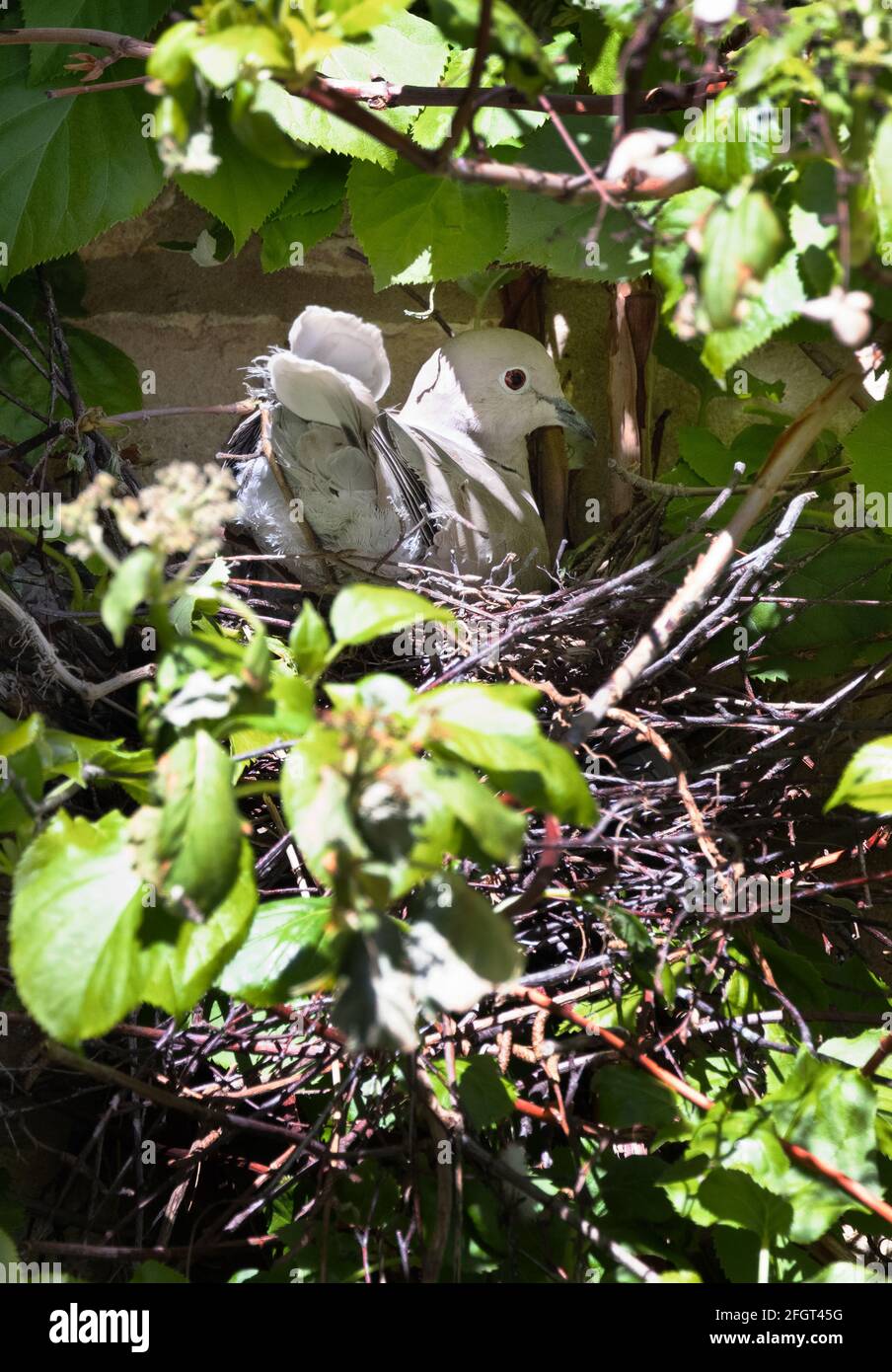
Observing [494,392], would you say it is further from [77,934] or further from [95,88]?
[77,934]

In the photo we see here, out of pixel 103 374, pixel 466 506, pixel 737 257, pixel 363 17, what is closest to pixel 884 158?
pixel 737 257

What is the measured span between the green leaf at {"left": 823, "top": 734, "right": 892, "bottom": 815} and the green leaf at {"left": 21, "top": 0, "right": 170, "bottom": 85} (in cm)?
86

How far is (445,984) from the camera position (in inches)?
20.8

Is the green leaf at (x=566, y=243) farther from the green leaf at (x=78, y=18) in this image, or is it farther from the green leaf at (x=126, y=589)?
the green leaf at (x=126, y=589)

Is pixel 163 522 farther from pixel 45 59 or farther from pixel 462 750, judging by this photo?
pixel 45 59

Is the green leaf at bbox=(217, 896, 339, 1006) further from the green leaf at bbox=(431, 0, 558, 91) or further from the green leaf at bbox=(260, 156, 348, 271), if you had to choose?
the green leaf at bbox=(260, 156, 348, 271)

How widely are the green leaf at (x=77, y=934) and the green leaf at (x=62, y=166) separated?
2.37 feet

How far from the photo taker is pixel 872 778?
65 centimetres

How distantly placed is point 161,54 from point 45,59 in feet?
2.20

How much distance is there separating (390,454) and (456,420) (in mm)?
174

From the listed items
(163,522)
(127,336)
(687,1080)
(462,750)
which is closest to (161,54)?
(163,522)

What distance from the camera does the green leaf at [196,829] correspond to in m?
0.48

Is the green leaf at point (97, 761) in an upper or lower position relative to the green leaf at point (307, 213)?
lower

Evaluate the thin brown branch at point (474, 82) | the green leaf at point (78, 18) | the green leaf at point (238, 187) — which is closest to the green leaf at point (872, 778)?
the thin brown branch at point (474, 82)
